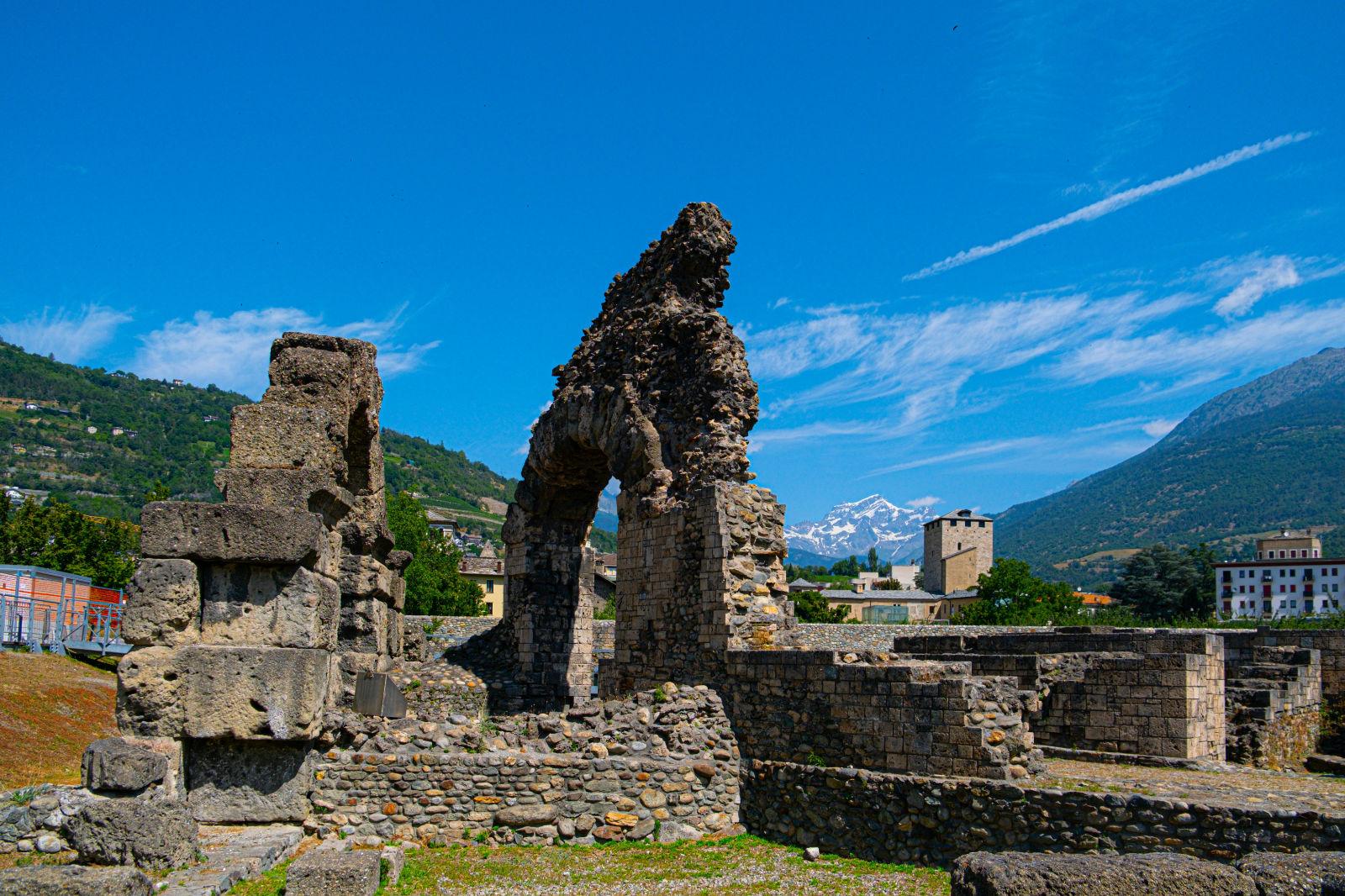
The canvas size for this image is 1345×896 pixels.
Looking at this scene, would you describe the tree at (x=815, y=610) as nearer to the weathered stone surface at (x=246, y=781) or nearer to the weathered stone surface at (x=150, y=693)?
the weathered stone surface at (x=246, y=781)

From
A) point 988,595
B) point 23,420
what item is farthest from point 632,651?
point 23,420

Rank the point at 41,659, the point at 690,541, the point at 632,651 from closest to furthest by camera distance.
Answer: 1. the point at 690,541
2. the point at 632,651
3. the point at 41,659

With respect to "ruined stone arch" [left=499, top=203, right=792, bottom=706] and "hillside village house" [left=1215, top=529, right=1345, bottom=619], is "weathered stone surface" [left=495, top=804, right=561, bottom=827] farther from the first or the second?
"hillside village house" [left=1215, top=529, right=1345, bottom=619]

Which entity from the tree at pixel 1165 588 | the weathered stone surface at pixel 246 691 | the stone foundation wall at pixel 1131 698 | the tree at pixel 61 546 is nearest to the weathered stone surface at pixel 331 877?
the weathered stone surface at pixel 246 691

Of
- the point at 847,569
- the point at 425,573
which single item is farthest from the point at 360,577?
the point at 847,569

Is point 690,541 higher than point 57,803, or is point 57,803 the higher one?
point 690,541

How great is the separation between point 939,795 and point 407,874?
15.9 feet

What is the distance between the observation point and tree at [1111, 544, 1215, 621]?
6662 cm

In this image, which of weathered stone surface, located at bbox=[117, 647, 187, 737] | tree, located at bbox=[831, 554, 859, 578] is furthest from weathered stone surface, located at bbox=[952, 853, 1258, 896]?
tree, located at bbox=[831, 554, 859, 578]

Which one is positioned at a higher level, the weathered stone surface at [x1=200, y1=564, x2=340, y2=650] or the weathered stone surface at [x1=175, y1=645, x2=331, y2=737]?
the weathered stone surface at [x1=200, y1=564, x2=340, y2=650]

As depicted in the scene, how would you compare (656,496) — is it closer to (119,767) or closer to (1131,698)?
(1131,698)

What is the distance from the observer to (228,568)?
9500 millimetres

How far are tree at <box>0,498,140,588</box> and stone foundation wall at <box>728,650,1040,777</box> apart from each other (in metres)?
36.9

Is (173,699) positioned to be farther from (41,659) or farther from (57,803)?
(41,659)
